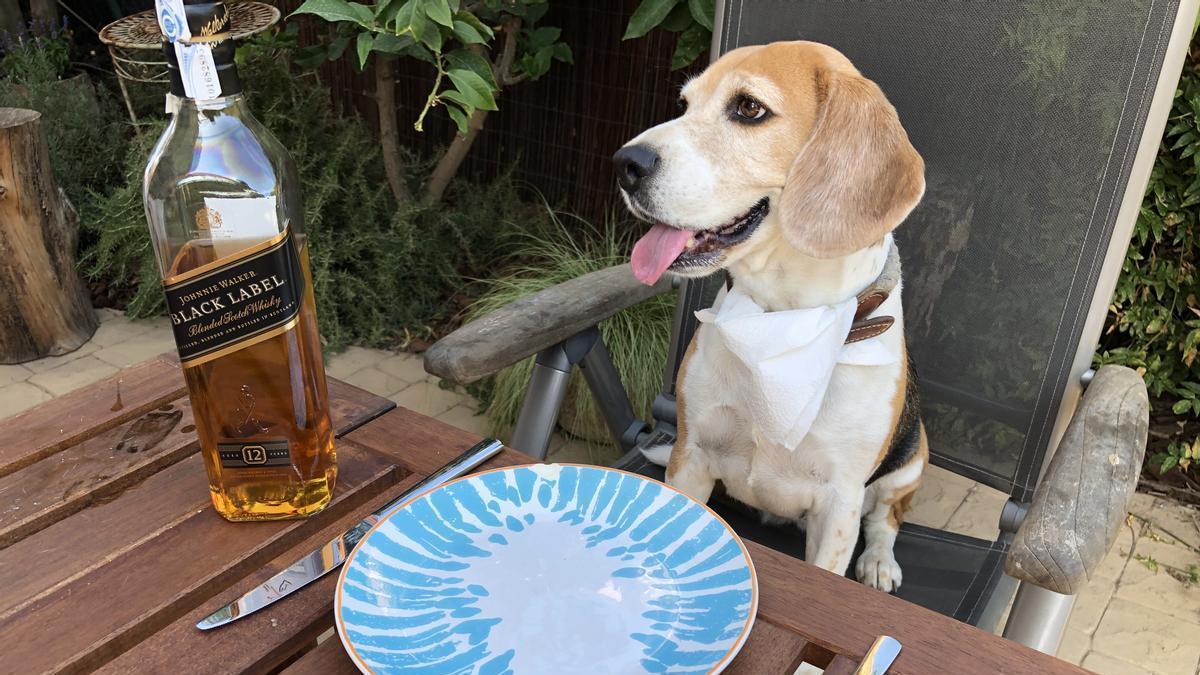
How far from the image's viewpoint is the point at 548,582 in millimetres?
876

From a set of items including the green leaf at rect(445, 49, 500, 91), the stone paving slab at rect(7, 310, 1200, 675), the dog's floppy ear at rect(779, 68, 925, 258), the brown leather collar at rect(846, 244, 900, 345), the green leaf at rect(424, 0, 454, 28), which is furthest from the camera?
the green leaf at rect(445, 49, 500, 91)

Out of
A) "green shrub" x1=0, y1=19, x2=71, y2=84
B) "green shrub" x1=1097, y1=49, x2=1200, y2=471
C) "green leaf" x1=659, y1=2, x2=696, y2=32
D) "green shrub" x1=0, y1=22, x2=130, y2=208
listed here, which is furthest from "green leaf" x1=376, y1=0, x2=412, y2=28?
"green shrub" x1=0, y1=19, x2=71, y2=84

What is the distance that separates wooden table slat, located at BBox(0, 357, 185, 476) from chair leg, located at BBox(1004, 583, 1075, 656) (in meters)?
1.11

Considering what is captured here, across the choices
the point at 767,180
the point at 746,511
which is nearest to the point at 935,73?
the point at 767,180

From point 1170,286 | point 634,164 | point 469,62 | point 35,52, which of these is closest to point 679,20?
point 469,62

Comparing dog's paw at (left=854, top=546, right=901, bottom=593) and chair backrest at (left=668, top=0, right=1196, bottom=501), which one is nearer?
chair backrest at (left=668, top=0, right=1196, bottom=501)

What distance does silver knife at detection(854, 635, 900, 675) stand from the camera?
2.60 feet

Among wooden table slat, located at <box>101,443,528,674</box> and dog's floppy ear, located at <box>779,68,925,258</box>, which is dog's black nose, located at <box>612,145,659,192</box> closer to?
dog's floppy ear, located at <box>779,68,925,258</box>

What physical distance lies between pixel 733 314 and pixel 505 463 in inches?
Answer: 18.1

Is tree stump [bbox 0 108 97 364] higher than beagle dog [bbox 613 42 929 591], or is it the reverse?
beagle dog [bbox 613 42 929 591]

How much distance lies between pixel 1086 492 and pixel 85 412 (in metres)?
1.25

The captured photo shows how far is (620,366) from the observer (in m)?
2.76

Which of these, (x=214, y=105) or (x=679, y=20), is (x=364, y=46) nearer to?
(x=679, y=20)

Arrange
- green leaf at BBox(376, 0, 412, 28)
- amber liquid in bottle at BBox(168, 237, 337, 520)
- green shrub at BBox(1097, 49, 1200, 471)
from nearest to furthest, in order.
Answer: amber liquid in bottle at BBox(168, 237, 337, 520)
green leaf at BBox(376, 0, 412, 28)
green shrub at BBox(1097, 49, 1200, 471)
